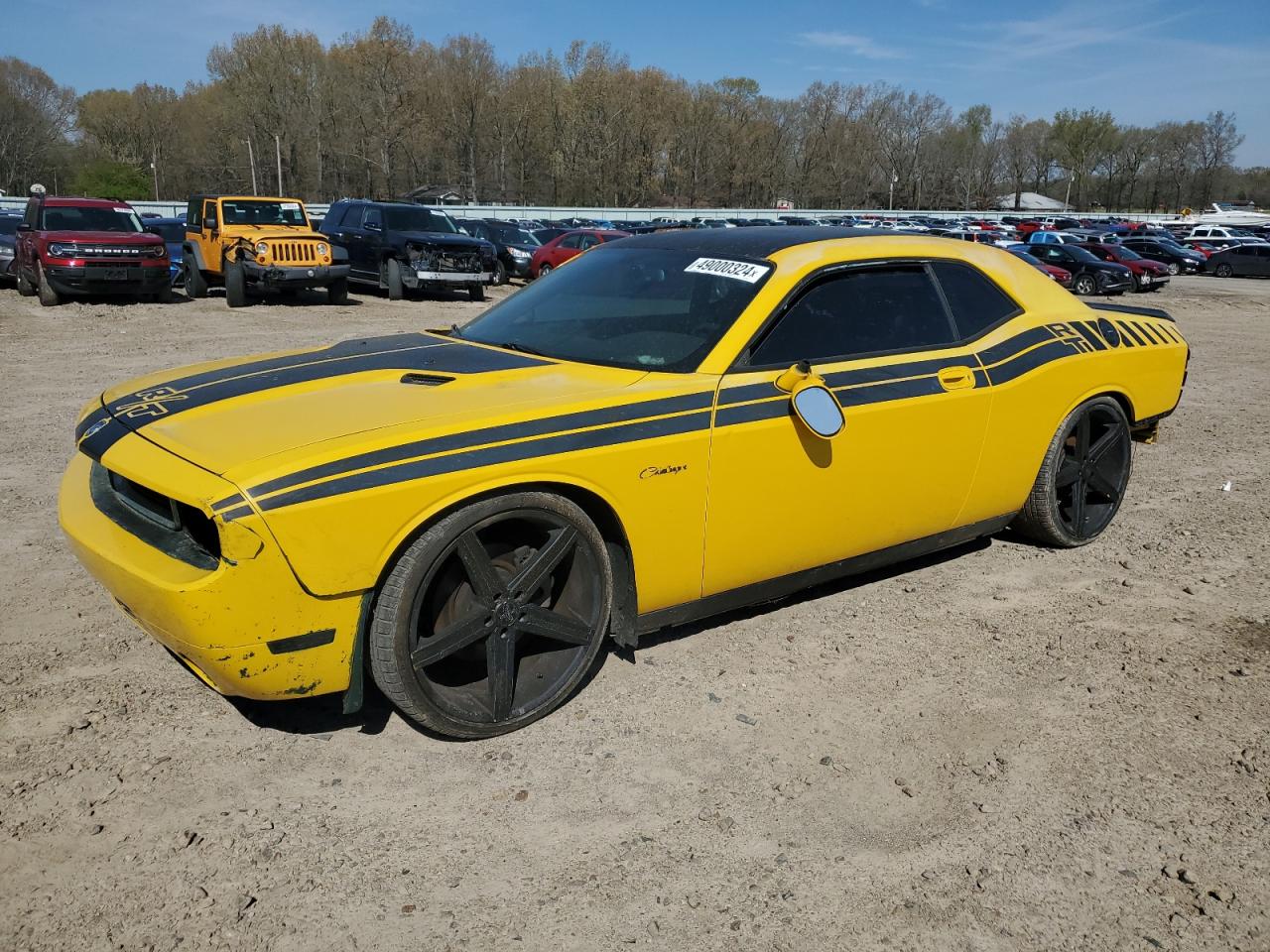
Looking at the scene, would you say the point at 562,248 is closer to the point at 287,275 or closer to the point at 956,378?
the point at 287,275

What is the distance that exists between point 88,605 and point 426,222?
15.7m

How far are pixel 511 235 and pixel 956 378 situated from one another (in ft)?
74.4

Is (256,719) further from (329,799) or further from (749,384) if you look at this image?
(749,384)

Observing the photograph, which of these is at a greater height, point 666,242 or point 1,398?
point 666,242

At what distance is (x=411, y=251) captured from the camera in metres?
18.1

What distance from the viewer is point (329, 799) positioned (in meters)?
2.84

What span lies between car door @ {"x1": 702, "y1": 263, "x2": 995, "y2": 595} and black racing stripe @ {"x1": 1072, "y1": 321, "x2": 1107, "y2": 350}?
90cm

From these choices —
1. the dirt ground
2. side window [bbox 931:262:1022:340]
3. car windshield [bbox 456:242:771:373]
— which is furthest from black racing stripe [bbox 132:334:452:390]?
side window [bbox 931:262:1022:340]

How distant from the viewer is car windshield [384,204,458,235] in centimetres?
1838

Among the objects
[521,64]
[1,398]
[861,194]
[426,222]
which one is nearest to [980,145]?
[861,194]

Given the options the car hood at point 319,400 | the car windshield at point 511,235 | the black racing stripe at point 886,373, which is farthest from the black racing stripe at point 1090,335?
the car windshield at point 511,235

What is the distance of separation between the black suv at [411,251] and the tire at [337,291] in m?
1.04

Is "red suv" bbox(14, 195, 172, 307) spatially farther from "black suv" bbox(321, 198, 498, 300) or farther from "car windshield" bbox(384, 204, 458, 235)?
"car windshield" bbox(384, 204, 458, 235)

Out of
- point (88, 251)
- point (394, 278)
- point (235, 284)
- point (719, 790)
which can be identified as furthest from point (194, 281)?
point (719, 790)
